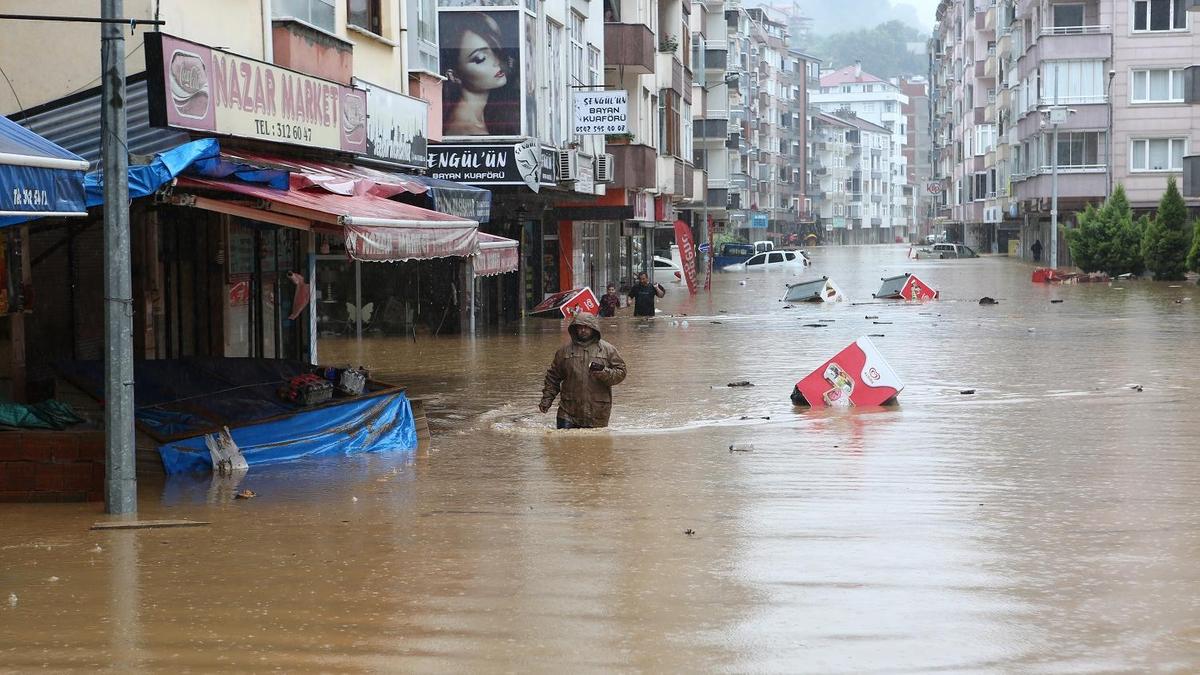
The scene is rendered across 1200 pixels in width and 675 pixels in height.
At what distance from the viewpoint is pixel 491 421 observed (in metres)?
16.6

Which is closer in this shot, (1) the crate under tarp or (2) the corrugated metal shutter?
(1) the crate under tarp

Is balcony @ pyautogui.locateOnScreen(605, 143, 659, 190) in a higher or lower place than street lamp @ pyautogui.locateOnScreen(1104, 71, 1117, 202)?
lower

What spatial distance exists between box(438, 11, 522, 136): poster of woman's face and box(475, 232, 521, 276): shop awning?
30.5ft

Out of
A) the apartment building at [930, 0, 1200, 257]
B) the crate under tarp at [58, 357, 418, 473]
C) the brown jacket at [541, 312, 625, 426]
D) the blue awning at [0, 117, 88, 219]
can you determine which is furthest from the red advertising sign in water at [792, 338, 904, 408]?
the apartment building at [930, 0, 1200, 257]

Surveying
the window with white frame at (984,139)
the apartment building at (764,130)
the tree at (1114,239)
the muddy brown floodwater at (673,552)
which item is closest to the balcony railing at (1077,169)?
the tree at (1114,239)

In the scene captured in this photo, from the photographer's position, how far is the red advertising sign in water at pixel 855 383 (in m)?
17.4

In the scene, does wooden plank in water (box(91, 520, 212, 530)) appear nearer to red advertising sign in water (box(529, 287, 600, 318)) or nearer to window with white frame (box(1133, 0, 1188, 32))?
red advertising sign in water (box(529, 287, 600, 318))

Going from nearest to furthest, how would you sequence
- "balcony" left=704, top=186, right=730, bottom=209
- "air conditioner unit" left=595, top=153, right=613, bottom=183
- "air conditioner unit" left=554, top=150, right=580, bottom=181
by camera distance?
"air conditioner unit" left=554, top=150, right=580, bottom=181
"air conditioner unit" left=595, top=153, right=613, bottom=183
"balcony" left=704, top=186, right=730, bottom=209

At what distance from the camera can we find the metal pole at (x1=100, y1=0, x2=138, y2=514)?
950 centimetres

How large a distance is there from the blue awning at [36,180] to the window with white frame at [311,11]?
21.6 ft

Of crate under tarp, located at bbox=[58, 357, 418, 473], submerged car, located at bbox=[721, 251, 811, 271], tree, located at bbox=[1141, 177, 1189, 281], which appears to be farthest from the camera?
submerged car, located at bbox=[721, 251, 811, 271]

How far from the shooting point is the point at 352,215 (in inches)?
506

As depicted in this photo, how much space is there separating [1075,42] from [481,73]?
41.0m

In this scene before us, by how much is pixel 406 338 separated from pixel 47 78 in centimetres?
1584
